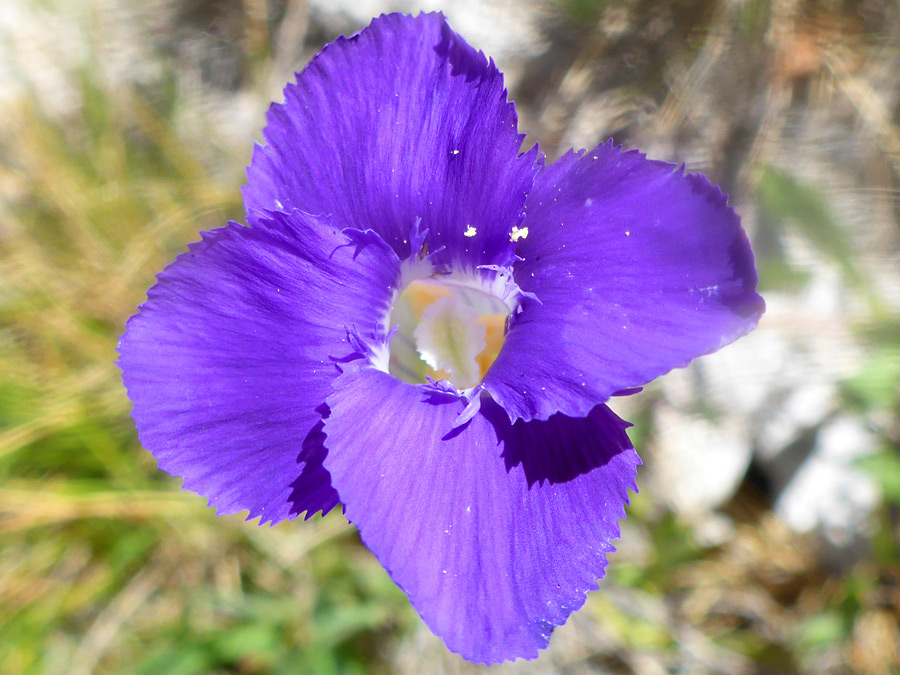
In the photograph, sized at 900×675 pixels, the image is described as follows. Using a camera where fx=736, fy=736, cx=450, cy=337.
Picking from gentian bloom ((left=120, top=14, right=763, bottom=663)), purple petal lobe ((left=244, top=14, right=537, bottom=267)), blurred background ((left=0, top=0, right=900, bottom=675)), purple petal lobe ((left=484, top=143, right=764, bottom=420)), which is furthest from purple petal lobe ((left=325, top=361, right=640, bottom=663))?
Result: blurred background ((left=0, top=0, right=900, bottom=675))

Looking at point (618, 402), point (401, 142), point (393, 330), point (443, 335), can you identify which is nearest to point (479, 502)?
point (393, 330)

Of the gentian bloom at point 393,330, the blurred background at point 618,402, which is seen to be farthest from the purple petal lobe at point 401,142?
the blurred background at point 618,402

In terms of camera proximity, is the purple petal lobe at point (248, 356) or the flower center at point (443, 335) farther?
the flower center at point (443, 335)

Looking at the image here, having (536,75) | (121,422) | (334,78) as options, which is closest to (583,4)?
(536,75)

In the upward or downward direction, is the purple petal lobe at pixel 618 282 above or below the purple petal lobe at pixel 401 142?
below

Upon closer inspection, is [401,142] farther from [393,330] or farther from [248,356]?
[248,356]

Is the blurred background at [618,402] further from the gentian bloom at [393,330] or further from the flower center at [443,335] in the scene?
the gentian bloom at [393,330]

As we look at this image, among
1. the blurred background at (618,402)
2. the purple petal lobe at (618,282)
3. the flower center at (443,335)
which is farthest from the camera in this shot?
the blurred background at (618,402)

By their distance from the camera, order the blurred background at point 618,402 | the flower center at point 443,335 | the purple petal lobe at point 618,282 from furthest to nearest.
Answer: the blurred background at point 618,402 → the flower center at point 443,335 → the purple petal lobe at point 618,282
